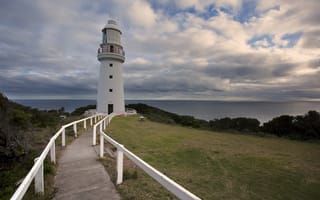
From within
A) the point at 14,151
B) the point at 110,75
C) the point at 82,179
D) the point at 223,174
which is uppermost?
the point at 110,75

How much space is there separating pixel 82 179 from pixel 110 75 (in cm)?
2090

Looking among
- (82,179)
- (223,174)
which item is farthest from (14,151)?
(223,174)

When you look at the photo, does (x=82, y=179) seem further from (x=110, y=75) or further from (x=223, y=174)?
(x=110, y=75)

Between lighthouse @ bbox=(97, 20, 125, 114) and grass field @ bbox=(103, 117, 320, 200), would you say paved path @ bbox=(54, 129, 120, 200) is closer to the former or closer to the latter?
grass field @ bbox=(103, 117, 320, 200)

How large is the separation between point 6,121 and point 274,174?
966 centimetres

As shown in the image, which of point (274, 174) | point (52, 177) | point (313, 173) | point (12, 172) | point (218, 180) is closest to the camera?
point (52, 177)

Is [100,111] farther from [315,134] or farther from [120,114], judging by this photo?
[315,134]

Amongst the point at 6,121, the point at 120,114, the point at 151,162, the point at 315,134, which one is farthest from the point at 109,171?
the point at 315,134

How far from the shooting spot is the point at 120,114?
79.4ft

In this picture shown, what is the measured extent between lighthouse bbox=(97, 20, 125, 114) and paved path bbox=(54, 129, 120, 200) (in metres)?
17.9

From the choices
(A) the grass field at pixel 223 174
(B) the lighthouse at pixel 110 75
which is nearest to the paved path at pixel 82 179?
(A) the grass field at pixel 223 174

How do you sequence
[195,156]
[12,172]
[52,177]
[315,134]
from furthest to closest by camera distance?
[315,134] → [195,156] → [12,172] → [52,177]

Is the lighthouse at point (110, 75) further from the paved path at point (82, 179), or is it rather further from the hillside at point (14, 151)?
the paved path at point (82, 179)

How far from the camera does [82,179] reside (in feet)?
14.1
